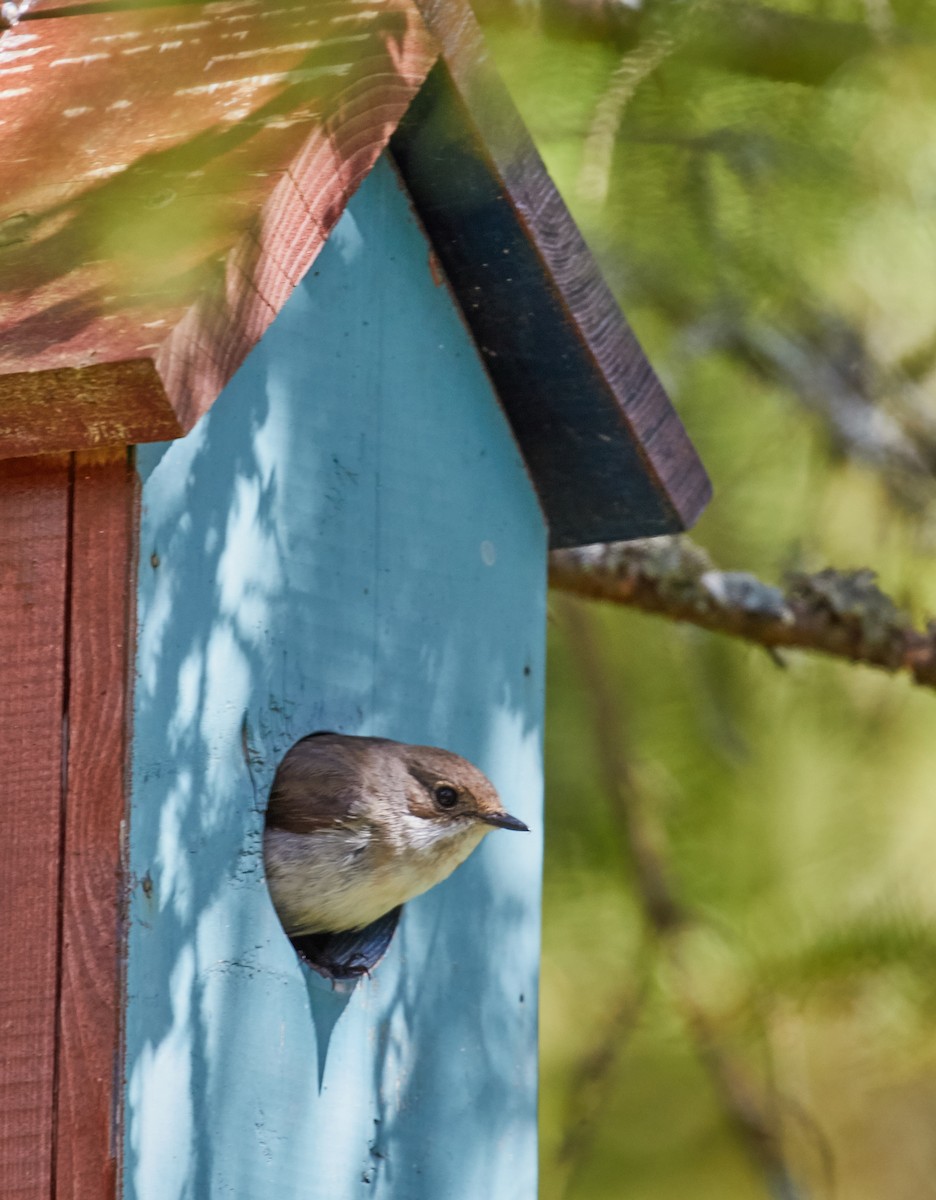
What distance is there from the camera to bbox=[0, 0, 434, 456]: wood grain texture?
6.31 ft

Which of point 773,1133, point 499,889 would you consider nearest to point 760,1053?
point 773,1133

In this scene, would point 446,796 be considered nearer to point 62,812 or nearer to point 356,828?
point 356,828

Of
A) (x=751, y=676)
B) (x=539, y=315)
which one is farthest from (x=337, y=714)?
(x=751, y=676)

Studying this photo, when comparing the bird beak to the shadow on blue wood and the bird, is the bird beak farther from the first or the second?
the shadow on blue wood

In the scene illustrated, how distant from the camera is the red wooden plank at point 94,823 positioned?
6.58 feet

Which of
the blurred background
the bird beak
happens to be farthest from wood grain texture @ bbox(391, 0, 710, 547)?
the bird beak

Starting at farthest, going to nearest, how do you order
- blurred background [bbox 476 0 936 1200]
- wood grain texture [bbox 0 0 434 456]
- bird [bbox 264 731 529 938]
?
blurred background [bbox 476 0 936 1200], bird [bbox 264 731 529 938], wood grain texture [bbox 0 0 434 456]

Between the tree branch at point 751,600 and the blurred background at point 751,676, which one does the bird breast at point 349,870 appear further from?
the tree branch at point 751,600

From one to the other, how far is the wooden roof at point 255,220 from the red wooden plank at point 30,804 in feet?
0.43

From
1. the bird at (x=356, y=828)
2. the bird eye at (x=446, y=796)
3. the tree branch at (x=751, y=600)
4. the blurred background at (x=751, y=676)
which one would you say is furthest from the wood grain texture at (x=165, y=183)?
the tree branch at (x=751, y=600)

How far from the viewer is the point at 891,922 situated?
2.71 metres

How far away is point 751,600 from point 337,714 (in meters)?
1.24

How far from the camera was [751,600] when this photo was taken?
139 inches

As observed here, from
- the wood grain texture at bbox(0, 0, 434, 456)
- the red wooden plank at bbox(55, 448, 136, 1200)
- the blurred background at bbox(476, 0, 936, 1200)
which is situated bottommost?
the blurred background at bbox(476, 0, 936, 1200)
